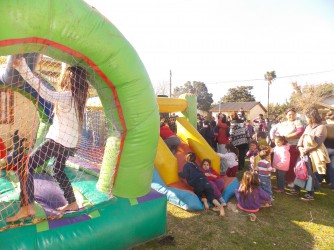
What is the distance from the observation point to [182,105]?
586 centimetres

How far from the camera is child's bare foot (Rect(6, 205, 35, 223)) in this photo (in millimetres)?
2345

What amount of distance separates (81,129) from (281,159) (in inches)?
142

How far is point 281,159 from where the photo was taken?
15.5 feet

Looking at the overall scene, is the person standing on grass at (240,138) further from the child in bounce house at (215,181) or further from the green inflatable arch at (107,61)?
the green inflatable arch at (107,61)

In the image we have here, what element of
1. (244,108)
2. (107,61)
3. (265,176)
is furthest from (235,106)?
(107,61)

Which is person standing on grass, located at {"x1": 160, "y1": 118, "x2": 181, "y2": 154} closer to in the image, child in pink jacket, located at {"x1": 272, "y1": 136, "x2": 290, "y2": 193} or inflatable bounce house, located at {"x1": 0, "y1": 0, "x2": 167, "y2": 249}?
child in pink jacket, located at {"x1": 272, "y1": 136, "x2": 290, "y2": 193}

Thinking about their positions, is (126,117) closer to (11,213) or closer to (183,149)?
(11,213)

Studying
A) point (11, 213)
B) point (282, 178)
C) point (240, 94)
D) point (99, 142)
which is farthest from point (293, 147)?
point (240, 94)

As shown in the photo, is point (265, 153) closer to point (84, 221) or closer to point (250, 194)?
point (250, 194)

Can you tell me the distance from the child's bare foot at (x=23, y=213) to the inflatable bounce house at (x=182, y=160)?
6.85ft

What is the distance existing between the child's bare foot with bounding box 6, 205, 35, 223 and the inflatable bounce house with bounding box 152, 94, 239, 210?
209 cm

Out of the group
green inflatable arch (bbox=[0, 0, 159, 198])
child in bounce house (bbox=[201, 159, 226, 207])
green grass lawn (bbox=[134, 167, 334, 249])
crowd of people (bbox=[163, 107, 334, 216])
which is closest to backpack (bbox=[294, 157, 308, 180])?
crowd of people (bbox=[163, 107, 334, 216])

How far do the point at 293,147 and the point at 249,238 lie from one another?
2.63 metres

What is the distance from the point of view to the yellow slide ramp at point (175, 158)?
14.4 feet
